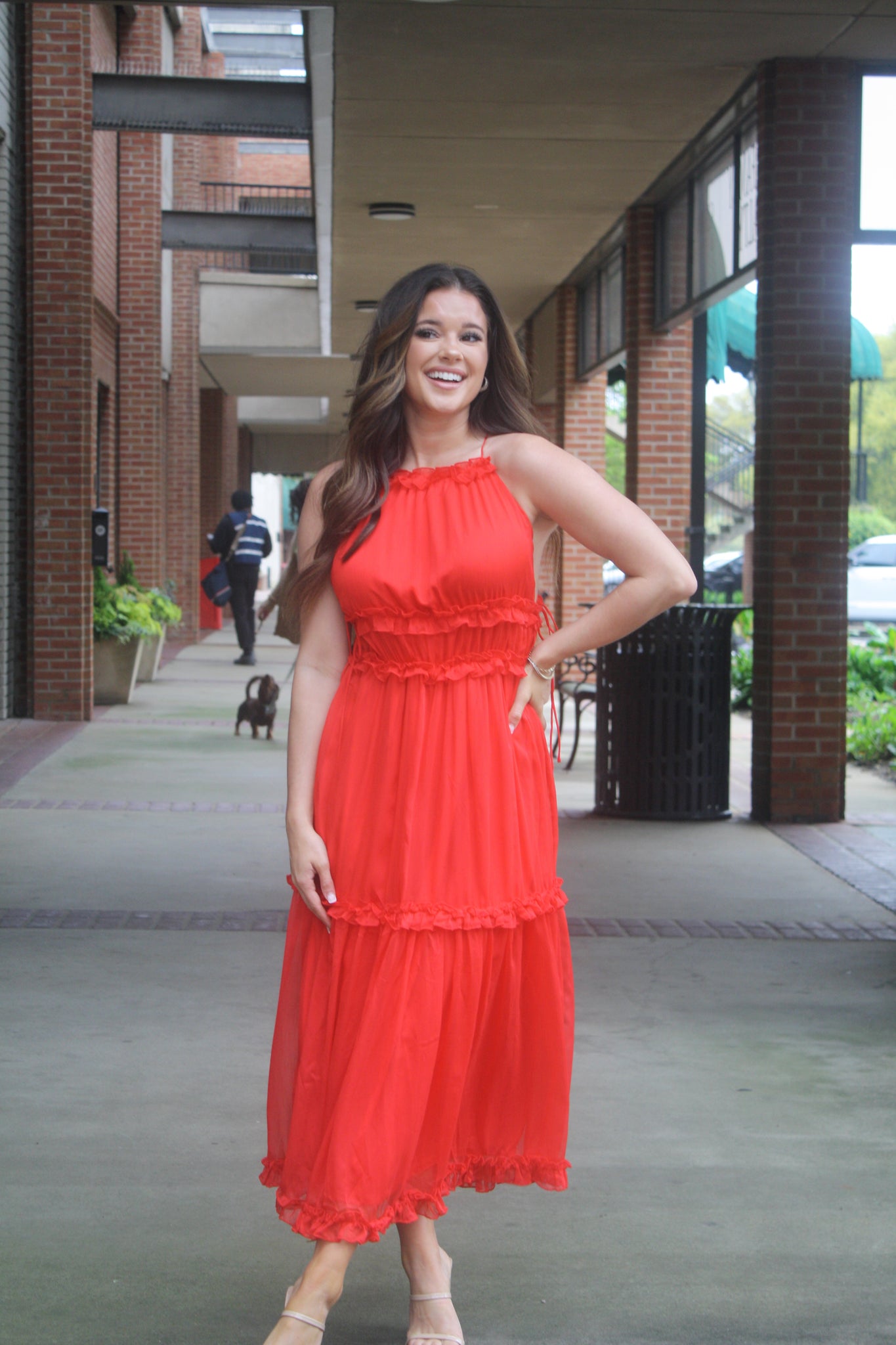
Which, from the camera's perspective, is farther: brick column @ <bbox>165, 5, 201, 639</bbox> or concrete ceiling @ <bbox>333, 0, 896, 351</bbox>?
brick column @ <bbox>165, 5, 201, 639</bbox>

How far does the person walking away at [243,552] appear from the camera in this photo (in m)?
18.2

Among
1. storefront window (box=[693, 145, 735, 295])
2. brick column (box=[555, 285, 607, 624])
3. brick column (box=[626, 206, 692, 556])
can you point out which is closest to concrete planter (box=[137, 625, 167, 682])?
brick column (box=[555, 285, 607, 624])

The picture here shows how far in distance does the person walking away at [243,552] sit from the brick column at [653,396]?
21.9 ft

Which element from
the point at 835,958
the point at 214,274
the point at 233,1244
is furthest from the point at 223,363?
the point at 233,1244

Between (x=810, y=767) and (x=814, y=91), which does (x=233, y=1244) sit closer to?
(x=810, y=767)

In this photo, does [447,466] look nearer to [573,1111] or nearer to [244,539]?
[573,1111]

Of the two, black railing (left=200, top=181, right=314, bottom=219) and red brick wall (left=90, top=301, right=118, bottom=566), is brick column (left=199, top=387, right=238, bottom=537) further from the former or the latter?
red brick wall (left=90, top=301, right=118, bottom=566)

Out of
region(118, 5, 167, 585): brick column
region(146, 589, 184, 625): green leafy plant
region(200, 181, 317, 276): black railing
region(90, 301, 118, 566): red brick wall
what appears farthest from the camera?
region(200, 181, 317, 276): black railing

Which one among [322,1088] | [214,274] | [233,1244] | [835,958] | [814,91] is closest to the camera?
[322,1088]

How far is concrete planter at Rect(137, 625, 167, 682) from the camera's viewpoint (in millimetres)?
15953

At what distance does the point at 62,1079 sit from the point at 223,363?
22.1 m

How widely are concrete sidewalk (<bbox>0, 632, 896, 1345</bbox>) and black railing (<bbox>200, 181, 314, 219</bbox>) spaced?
48.5 feet

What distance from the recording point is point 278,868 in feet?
23.4

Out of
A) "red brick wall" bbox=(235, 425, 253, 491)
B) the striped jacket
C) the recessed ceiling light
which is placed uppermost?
"red brick wall" bbox=(235, 425, 253, 491)
